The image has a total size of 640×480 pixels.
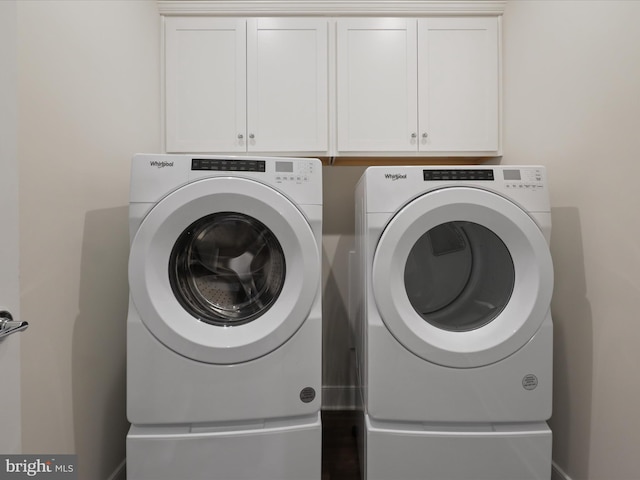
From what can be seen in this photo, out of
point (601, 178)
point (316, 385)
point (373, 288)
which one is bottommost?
point (316, 385)

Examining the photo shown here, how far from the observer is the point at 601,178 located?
1126 mm

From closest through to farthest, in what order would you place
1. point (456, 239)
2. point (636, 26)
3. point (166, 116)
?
point (636, 26) < point (456, 239) < point (166, 116)

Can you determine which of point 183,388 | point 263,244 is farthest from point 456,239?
Result: point 183,388

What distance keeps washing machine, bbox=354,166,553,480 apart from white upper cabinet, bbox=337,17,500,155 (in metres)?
0.61

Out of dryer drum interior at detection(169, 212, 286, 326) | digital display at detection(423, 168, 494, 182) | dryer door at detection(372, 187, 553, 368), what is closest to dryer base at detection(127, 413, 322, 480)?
dryer drum interior at detection(169, 212, 286, 326)

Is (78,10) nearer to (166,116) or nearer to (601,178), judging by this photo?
(166,116)

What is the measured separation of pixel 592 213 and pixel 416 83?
3.07 feet

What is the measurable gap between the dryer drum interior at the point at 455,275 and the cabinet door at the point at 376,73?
2.28ft

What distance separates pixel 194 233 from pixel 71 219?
1.24ft

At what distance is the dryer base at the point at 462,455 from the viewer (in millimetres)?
1089

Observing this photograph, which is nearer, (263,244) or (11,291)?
(11,291)

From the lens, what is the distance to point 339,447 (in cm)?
163

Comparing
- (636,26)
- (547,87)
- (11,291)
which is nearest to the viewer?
(11,291)

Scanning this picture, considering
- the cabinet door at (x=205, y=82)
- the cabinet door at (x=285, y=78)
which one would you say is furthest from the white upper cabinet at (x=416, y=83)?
the cabinet door at (x=205, y=82)
